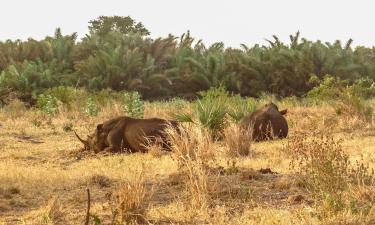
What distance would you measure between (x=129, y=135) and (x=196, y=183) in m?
4.70

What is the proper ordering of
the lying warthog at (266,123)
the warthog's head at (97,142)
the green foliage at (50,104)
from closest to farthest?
the warthog's head at (97,142) < the lying warthog at (266,123) < the green foliage at (50,104)

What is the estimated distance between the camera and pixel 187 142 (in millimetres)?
7828

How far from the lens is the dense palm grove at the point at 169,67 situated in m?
28.2

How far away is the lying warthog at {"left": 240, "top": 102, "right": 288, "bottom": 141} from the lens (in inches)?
481

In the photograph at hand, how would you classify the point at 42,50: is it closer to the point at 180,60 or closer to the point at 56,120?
the point at 180,60

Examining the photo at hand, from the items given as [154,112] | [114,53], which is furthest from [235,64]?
[154,112]

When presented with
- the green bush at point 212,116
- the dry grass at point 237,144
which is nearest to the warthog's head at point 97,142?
the green bush at point 212,116

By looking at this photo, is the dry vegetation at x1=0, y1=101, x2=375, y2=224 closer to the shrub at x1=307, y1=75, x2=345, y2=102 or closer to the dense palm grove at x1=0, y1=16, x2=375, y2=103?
the shrub at x1=307, y1=75, x2=345, y2=102

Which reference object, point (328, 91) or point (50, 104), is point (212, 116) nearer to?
point (328, 91)

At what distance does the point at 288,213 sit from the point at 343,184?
75 centimetres

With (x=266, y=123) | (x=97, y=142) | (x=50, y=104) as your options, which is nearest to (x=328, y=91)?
(x=266, y=123)

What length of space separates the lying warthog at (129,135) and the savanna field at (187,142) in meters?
0.22

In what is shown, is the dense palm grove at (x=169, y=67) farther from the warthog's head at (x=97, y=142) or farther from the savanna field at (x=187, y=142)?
the warthog's head at (x=97, y=142)

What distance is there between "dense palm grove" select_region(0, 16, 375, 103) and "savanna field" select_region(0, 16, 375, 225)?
7 cm
